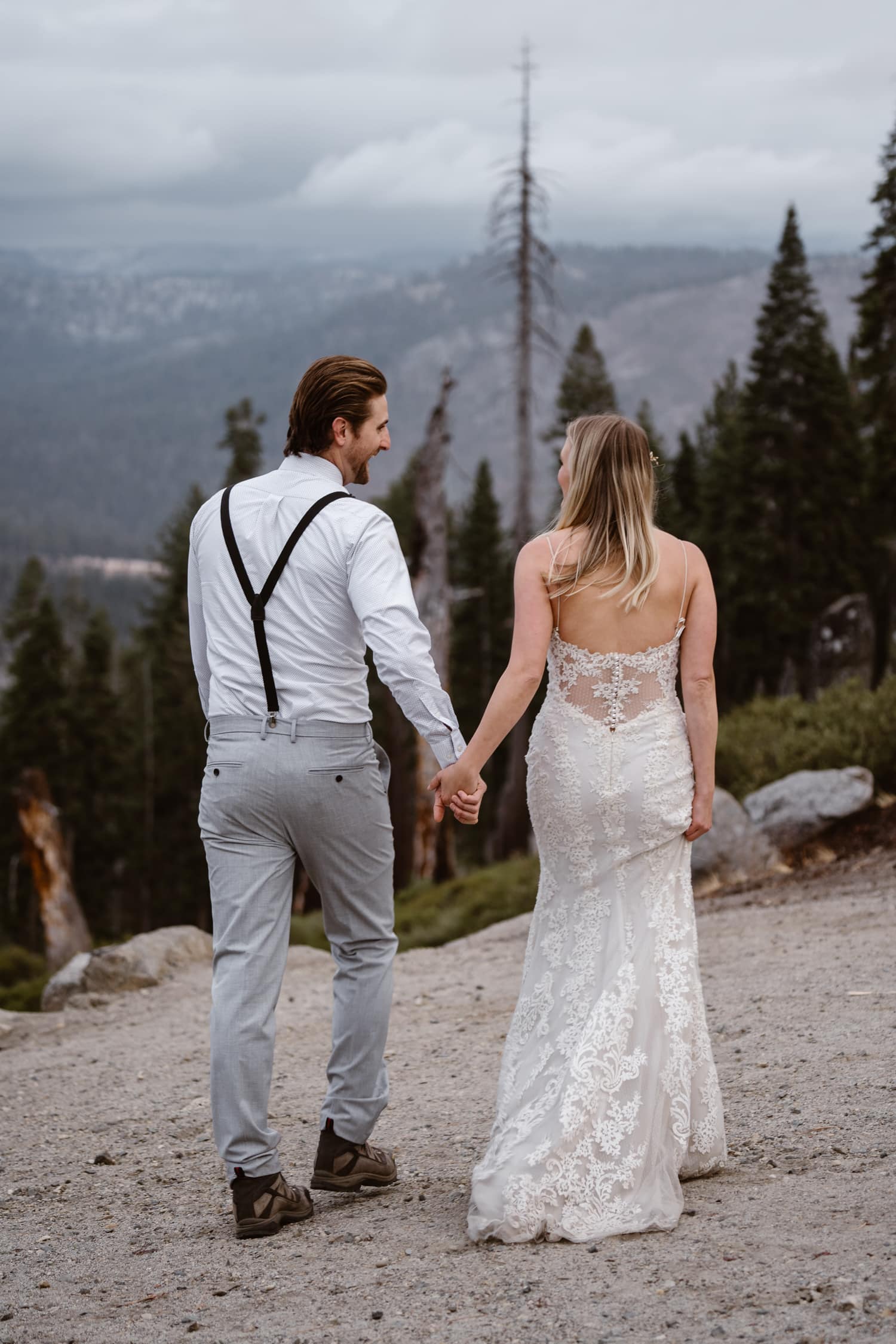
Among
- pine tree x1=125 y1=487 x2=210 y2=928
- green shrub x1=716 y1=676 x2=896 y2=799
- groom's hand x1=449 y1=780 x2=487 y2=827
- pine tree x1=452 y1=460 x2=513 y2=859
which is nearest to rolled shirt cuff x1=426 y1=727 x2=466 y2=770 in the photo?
groom's hand x1=449 y1=780 x2=487 y2=827

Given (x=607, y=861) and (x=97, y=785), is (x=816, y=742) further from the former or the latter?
(x=97, y=785)

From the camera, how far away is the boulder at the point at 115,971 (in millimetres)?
10391

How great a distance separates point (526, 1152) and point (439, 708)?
4.69 ft

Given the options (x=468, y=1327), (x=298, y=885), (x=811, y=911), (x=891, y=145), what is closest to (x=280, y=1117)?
(x=468, y=1327)

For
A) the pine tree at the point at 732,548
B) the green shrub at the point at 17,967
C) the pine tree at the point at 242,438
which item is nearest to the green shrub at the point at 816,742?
the green shrub at the point at 17,967

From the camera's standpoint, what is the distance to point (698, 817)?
4492mm

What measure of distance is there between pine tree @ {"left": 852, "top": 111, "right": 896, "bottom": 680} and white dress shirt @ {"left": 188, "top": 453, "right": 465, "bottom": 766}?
26933 millimetres

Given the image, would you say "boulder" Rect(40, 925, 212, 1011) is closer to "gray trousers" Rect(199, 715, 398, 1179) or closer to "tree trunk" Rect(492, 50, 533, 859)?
"gray trousers" Rect(199, 715, 398, 1179)

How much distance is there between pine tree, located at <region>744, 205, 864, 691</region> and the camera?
36344 millimetres

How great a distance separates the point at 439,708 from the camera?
162 inches

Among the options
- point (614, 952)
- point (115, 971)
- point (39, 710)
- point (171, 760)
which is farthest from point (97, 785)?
point (614, 952)

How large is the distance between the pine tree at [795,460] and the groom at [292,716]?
3285 cm

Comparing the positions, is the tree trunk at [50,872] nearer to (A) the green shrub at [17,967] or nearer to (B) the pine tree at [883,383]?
(A) the green shrub at [17,967]

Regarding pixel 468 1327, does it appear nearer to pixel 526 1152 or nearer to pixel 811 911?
pixel 526 1152
